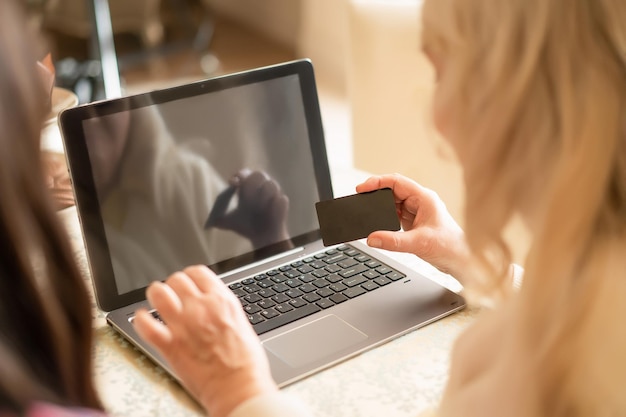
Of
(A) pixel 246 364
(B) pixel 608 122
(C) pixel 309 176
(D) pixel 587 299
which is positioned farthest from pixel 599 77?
(C) pixel 309 176

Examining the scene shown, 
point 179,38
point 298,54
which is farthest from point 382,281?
point 179,38

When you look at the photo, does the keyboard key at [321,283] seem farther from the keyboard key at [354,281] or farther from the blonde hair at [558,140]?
the blonde hair at [558,140]

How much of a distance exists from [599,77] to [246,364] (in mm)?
399

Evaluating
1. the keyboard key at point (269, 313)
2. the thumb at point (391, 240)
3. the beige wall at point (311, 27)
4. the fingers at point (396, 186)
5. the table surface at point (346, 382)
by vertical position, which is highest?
the beige wall at point (311, 27)

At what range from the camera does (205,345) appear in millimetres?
682

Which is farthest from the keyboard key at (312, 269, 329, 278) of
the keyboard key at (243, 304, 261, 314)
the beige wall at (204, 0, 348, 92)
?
the beige wall at (204, 0, 348, 92)

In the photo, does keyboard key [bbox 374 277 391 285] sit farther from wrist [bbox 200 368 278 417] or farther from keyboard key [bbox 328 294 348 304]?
wrist [bbox 200 368 278 417]

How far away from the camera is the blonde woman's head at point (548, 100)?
537mm

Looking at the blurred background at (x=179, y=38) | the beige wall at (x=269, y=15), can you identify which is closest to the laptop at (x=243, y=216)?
the blurred background at (x=179, y=38)

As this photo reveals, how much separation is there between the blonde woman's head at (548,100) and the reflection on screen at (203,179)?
441 mm

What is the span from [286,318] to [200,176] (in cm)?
23

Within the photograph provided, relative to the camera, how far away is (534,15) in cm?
54

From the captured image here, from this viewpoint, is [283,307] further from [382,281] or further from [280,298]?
[382,281]

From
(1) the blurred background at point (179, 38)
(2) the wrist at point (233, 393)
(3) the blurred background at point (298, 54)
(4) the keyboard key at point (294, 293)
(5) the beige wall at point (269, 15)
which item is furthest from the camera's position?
(5) the beige wall at point (269, 15)
